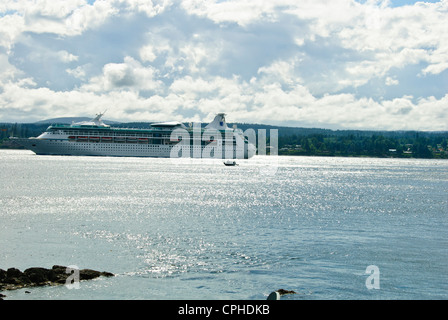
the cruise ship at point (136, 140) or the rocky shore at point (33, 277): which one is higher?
the cruise ship at point (136, 140)

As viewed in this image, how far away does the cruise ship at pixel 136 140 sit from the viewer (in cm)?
15262

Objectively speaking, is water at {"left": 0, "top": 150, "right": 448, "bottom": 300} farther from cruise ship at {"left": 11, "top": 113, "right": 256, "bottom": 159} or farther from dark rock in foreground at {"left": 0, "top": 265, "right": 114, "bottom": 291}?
cruise ship at {"left": 11, "top": 113, "right": 256, "bottom": 159}

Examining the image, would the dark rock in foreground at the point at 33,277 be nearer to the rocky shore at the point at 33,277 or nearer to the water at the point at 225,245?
the rocky shore at the point at 33,277

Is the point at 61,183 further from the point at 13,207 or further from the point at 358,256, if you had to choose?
the point at 358,256

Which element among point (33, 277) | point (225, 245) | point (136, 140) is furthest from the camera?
point (136, 140)

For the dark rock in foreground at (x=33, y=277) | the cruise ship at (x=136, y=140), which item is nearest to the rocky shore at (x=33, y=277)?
the dark rock in foreground at (x=33, y=277)

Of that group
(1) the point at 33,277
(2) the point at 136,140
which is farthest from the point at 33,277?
(2) the point at 136,140

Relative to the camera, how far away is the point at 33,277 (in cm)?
1936

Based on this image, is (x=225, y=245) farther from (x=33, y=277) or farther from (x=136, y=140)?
(x=136, y=140)

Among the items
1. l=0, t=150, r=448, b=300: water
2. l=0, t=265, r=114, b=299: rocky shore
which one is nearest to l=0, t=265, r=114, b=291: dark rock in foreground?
l=0, t=265, r=114, b=299: rocky shore

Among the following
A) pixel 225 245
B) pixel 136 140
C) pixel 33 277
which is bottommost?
pixel 225 245
